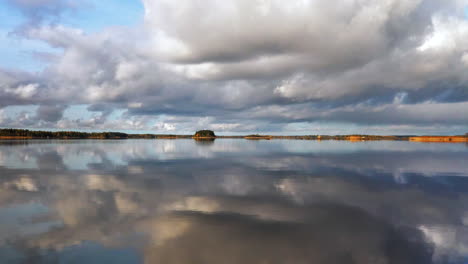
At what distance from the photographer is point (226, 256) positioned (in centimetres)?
865

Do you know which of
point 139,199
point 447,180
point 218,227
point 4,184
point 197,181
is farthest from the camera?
point 447,180

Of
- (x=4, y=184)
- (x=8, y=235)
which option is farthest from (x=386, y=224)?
(x=4, y=184)

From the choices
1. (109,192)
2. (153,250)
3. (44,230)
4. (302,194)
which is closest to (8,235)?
(44,230)

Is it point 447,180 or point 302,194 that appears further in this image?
point 447,180

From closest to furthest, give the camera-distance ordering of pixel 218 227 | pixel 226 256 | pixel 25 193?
pixel 226 256 < pixel 218 227 < pixel 25 193

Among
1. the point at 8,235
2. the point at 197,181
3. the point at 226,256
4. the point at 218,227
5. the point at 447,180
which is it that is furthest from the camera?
the point at 447,180

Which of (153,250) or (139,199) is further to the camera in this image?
(139,199)

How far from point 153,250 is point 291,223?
19.3ft

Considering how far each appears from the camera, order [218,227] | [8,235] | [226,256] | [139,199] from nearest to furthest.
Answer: [226,256] → [8,235] → [218,227] → [139,199]

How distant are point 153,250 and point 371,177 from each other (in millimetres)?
21758

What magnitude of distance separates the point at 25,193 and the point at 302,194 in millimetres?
17275

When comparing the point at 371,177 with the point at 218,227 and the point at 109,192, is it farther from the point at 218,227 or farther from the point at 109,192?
the point at 109,192

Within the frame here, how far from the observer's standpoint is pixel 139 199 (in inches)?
610

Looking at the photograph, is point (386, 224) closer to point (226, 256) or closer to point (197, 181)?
point (226, 256)
